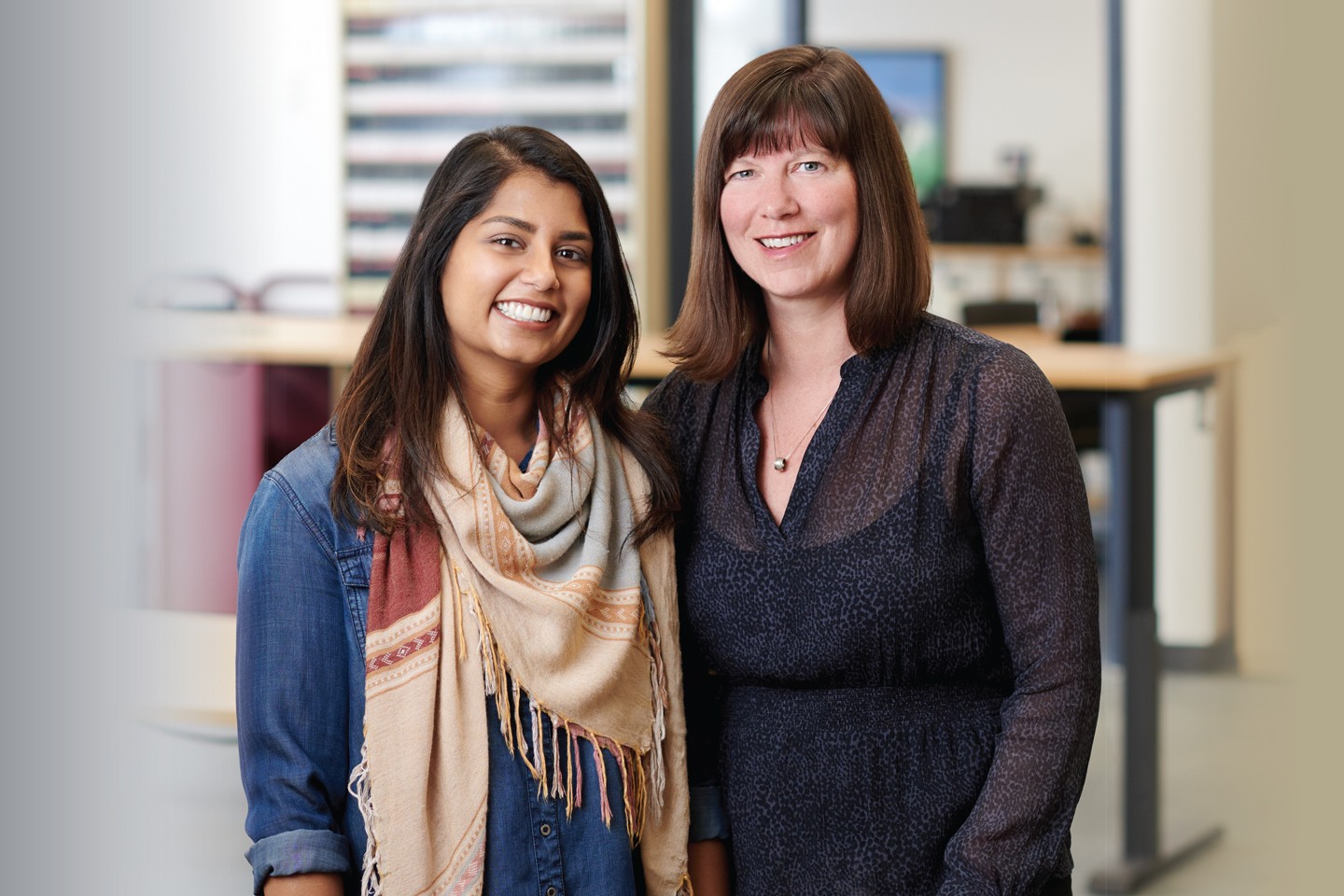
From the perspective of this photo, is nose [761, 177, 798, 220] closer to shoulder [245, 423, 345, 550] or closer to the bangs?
the bangs

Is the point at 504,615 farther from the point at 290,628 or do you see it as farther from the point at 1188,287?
the point at 1188,287

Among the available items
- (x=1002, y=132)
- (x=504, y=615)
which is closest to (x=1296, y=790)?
(x=504, y=615)

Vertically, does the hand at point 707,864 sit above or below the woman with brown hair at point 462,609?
below

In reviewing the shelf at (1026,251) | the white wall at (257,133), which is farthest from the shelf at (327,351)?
the shelf at (1026,251)

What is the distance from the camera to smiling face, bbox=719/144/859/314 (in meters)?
A: 1.53

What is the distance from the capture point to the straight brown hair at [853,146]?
1529 millimetres

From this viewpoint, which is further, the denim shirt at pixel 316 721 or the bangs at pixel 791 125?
the bangs at pixel 791 125

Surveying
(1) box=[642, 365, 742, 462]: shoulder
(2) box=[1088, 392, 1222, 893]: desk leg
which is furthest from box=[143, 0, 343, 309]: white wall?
(1) box=[642, 365, 742, 462]: shoulder

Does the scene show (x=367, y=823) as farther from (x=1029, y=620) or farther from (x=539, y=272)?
(x=1029, y=620)

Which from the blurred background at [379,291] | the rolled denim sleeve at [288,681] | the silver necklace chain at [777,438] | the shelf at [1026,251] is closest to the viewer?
the rolled denim sleeve at [288,681]

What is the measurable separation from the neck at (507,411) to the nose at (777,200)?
339mm

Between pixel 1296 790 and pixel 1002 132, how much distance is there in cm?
623

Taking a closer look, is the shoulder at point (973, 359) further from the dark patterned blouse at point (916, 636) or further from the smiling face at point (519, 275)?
the smiling face at point (519, 275)

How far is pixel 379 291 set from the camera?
20.5ft
